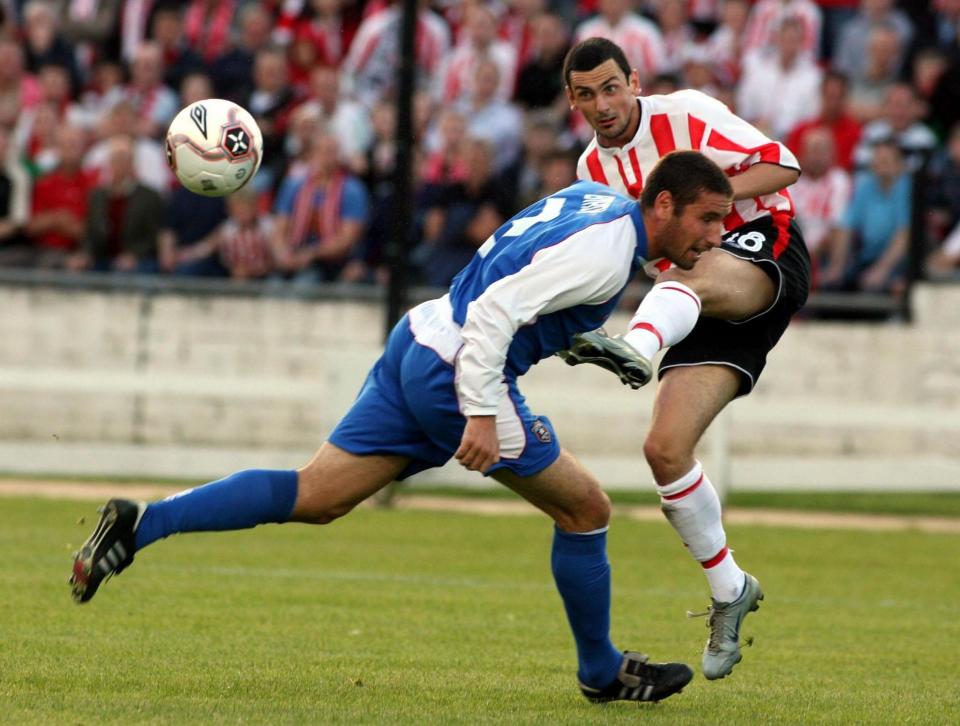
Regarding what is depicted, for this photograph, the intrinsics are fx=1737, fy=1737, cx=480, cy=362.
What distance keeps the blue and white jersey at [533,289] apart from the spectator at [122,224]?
1025 centimetres

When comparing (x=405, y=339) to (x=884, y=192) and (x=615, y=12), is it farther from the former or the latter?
(x=615, y=12)

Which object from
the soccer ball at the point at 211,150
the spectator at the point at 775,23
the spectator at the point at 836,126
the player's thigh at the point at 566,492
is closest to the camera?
the player's thigh at the point at 566,492

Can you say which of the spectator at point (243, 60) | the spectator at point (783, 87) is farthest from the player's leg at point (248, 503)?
the spectator at point (243, 60)

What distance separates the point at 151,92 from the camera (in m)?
17.4

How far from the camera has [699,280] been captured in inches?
258

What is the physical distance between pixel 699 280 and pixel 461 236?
854 cm

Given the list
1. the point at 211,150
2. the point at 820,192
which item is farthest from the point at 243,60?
the point at 211,150

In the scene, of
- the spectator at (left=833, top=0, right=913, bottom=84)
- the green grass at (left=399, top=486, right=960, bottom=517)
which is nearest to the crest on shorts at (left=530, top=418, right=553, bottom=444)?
the green grass at (left=399, top=486, right=960, bottom=517)

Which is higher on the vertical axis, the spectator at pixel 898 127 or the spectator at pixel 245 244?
the spectator at pixel 898 127

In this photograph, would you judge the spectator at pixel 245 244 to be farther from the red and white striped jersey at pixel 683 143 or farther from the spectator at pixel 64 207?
the red and white striped jersey at pixel 683 143

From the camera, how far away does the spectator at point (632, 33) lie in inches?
621

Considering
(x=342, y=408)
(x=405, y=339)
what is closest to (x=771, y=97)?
(x=342, y=408)

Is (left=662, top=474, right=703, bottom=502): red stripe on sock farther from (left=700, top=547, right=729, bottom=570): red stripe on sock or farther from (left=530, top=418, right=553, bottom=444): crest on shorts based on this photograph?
(left=530, top=418, right=553, bottom=444): crest on shorts

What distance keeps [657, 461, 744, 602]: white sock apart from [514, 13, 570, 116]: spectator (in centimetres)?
980
